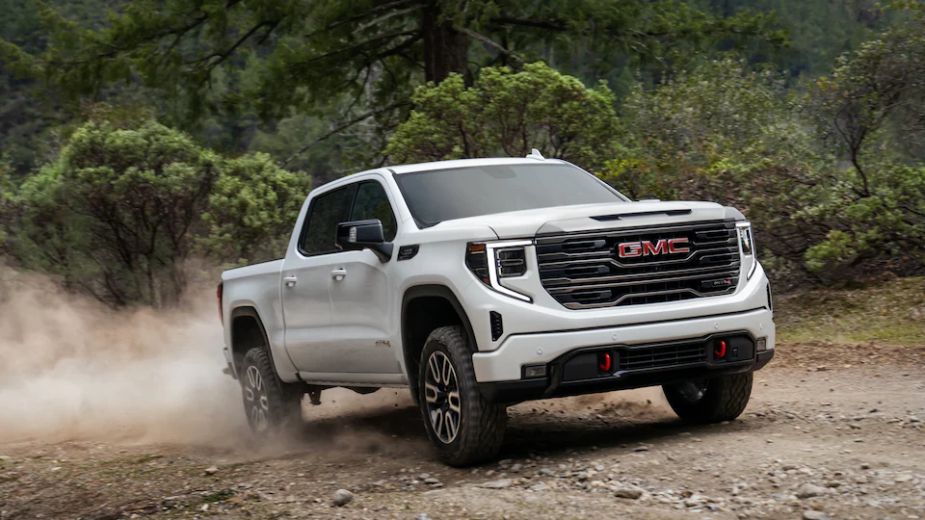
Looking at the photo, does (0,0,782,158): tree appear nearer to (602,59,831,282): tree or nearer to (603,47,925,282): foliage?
(602,59,831,282): tree

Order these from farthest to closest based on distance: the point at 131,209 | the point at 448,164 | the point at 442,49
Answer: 1. the point at 442,49
2. the point at 131,209
3. the point at 448,164

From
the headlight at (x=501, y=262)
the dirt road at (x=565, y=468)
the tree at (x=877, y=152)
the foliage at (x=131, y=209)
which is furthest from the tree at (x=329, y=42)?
the headlight at (x=501, y=262)

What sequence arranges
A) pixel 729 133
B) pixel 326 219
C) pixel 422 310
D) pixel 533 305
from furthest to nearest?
pixel 729 133 → pixel 326 219 → pixel 422 310 → pixel 533 305

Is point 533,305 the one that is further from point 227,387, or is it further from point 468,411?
point 227,387

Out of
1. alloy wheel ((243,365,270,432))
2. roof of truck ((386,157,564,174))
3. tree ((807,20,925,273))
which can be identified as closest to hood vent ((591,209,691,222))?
roof of truck ((386,157,564,174))

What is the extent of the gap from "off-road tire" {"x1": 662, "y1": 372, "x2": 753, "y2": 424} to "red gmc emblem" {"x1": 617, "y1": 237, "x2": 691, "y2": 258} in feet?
3.75

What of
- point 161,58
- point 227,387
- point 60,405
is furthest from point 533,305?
point 161,58

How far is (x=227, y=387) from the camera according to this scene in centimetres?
1211

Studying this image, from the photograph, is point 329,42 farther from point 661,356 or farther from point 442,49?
point 661,356

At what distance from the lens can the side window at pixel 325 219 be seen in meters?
8.95

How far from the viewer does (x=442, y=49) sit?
20.8 metres

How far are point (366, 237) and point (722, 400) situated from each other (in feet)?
8.52

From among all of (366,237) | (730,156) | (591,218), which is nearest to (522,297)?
(591,218)

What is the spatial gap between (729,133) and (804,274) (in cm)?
606
